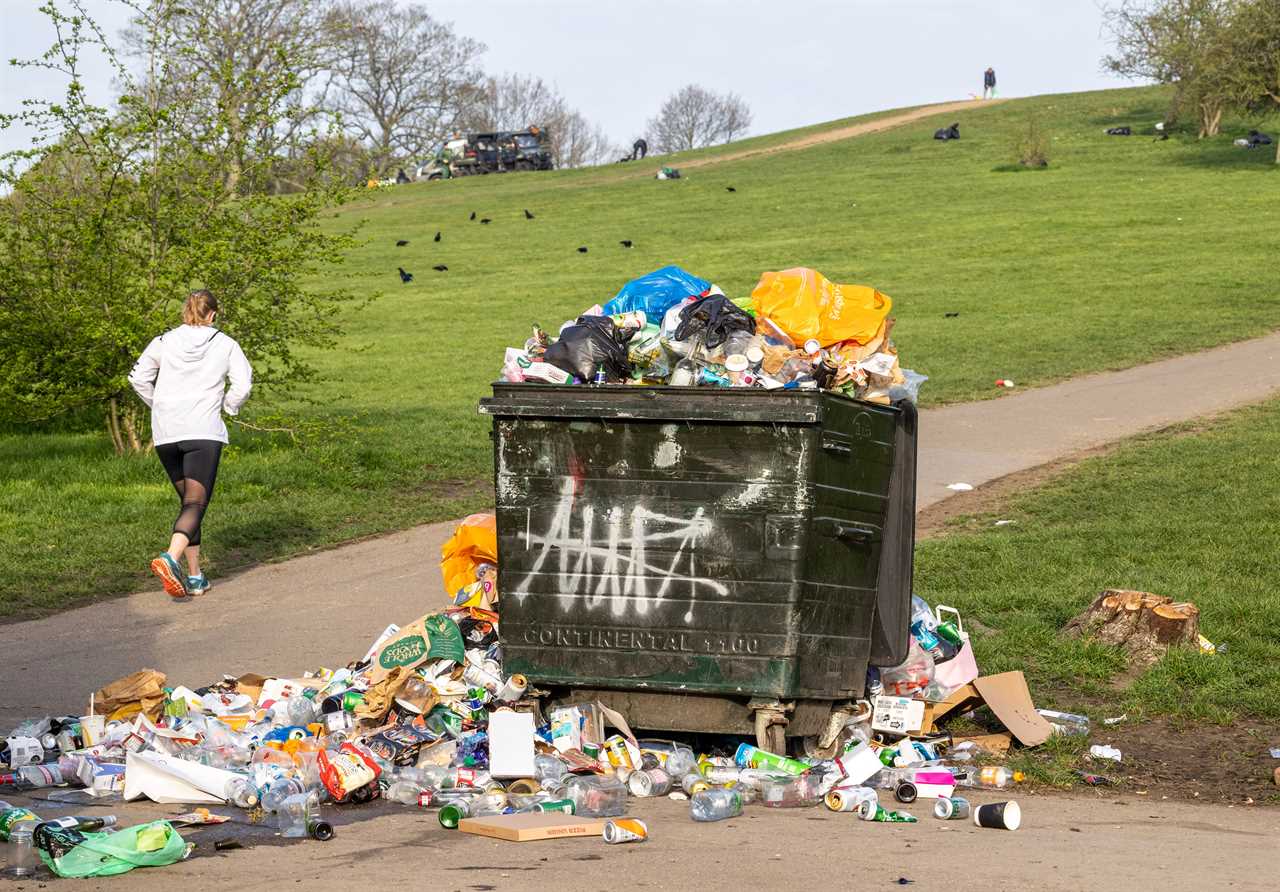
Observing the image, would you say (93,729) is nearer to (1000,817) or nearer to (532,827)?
(532,827)

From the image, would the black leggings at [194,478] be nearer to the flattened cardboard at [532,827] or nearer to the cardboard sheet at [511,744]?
the cardboard sheet at [511,744]

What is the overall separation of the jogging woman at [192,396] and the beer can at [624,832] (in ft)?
13.7

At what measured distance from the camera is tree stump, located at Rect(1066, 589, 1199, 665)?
6.63m

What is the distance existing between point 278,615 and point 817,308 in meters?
3.61

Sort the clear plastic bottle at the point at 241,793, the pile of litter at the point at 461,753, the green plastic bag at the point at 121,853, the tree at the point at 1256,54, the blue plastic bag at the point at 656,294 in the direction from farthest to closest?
the tree at the point at 1256,54 → the blue plastic bag at the point at 656,294 → the clear plastic bottle at the point at 241,793 → the pile of litter at the point at 461,753 → the green plastic bag at the point at 121,853

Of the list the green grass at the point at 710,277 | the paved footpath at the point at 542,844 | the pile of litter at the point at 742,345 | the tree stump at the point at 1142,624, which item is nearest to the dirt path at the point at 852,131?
the green grass at the point at 710,277

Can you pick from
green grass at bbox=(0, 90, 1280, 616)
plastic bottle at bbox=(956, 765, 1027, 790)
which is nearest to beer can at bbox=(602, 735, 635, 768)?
plastic bottle at bbox=(956, 765, 1027, 790)

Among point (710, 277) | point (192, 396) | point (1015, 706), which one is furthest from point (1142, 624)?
point (710, 277)

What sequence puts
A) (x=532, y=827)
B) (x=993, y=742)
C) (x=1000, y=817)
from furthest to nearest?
(x=993, y=742), (x=1000, y=817), (x=532, y=827)

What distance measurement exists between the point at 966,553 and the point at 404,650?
4.00 metres

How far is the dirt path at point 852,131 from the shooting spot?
53906 mm

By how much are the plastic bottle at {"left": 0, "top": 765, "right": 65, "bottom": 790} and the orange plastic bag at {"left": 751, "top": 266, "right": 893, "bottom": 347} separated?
2.85 meters

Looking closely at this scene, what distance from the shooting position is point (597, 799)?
4.77 meters

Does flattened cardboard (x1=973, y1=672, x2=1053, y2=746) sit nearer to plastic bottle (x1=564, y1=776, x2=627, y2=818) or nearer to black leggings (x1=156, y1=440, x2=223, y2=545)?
plastic bottle (x1=564, y1=776, x2=627, y2=818)
